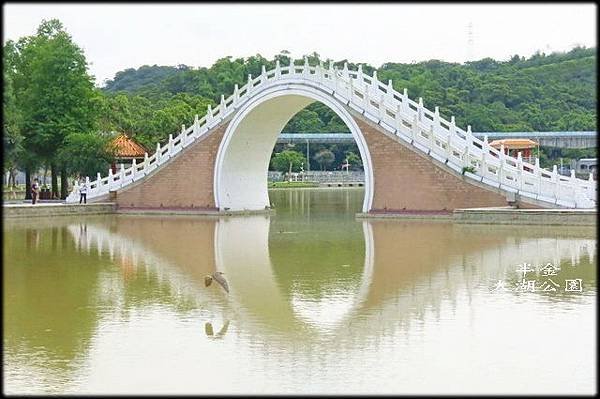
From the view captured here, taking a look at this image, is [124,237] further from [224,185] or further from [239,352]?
[239,352]

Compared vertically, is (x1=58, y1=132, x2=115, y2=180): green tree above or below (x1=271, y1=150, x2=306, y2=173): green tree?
below

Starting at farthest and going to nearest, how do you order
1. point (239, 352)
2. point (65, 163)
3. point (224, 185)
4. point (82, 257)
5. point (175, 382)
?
point (65, 163) < point (224, 185) < point (82, 257) < point (239, 352) < point (175, 382)

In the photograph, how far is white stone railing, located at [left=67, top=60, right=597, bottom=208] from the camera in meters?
21.5

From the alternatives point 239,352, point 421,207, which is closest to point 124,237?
point 421,207

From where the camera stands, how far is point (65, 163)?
110ft

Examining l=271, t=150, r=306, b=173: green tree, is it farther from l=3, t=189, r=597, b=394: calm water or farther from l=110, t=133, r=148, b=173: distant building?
l=3, t=189, r=597, b=394: calm water

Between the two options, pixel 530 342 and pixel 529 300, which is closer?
pixel 530 342

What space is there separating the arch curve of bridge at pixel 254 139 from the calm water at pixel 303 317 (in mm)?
9782

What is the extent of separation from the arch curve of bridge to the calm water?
9.78 metres

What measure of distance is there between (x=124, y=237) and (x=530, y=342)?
13.3m

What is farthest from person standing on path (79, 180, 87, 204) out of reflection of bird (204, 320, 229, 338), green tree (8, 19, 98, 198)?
reflection of bird (204, 320, 229, 338)

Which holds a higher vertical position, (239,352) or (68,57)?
(68,57)

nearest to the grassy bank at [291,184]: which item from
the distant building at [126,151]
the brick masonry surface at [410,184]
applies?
the distant building at [126,151]

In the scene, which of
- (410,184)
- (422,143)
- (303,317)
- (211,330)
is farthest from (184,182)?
(211,330)
